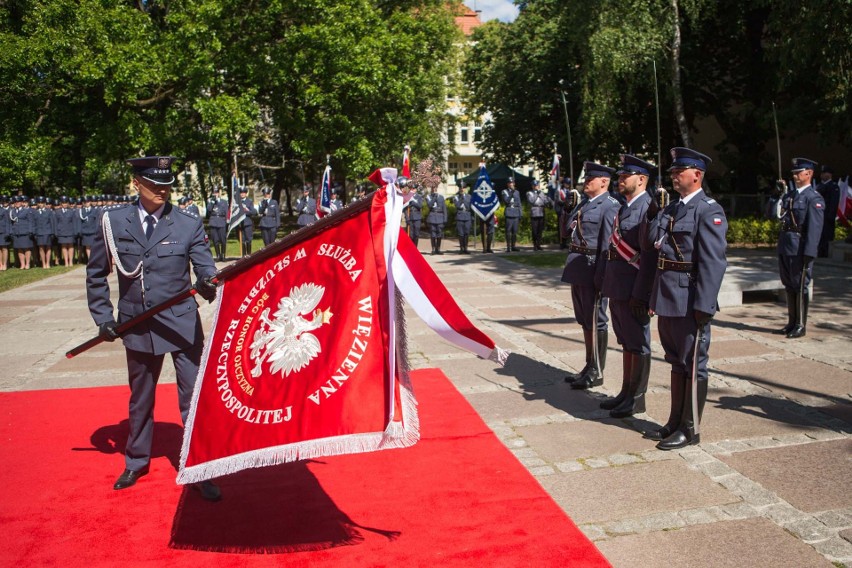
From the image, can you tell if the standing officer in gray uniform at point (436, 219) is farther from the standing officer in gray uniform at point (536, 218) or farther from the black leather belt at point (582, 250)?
the black leather belt at point (582, 250)

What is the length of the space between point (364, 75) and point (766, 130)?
1429 cm

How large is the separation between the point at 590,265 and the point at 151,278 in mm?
4093

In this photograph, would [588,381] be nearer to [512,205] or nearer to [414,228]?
[512,205]

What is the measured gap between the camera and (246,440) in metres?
3.93

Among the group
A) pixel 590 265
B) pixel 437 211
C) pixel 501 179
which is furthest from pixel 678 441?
pixel 501 179

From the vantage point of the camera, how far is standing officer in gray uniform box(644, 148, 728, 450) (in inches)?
219

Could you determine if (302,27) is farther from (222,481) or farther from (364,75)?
(222,481)

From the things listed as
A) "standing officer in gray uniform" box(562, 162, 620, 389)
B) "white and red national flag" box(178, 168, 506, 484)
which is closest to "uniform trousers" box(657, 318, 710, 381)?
"standing officer in gray uniform" box(562, 162, 620, 389)

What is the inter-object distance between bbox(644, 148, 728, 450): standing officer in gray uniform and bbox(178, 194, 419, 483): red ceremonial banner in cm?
269

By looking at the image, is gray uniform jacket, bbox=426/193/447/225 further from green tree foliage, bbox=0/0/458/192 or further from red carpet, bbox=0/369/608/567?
red carpet, bbox=0/369/608/567

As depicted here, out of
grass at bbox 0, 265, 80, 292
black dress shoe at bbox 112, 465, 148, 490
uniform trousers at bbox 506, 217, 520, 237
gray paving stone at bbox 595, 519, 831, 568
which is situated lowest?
grass at bbox 0, 265, 80, 292

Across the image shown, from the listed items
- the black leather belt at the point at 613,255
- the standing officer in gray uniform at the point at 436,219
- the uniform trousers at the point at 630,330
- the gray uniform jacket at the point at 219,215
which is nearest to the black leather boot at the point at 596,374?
the uniform trousers at the point at 630,330

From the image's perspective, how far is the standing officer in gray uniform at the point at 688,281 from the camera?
18.3 feet

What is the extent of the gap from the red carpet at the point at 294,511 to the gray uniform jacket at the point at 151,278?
1062 millimetres
